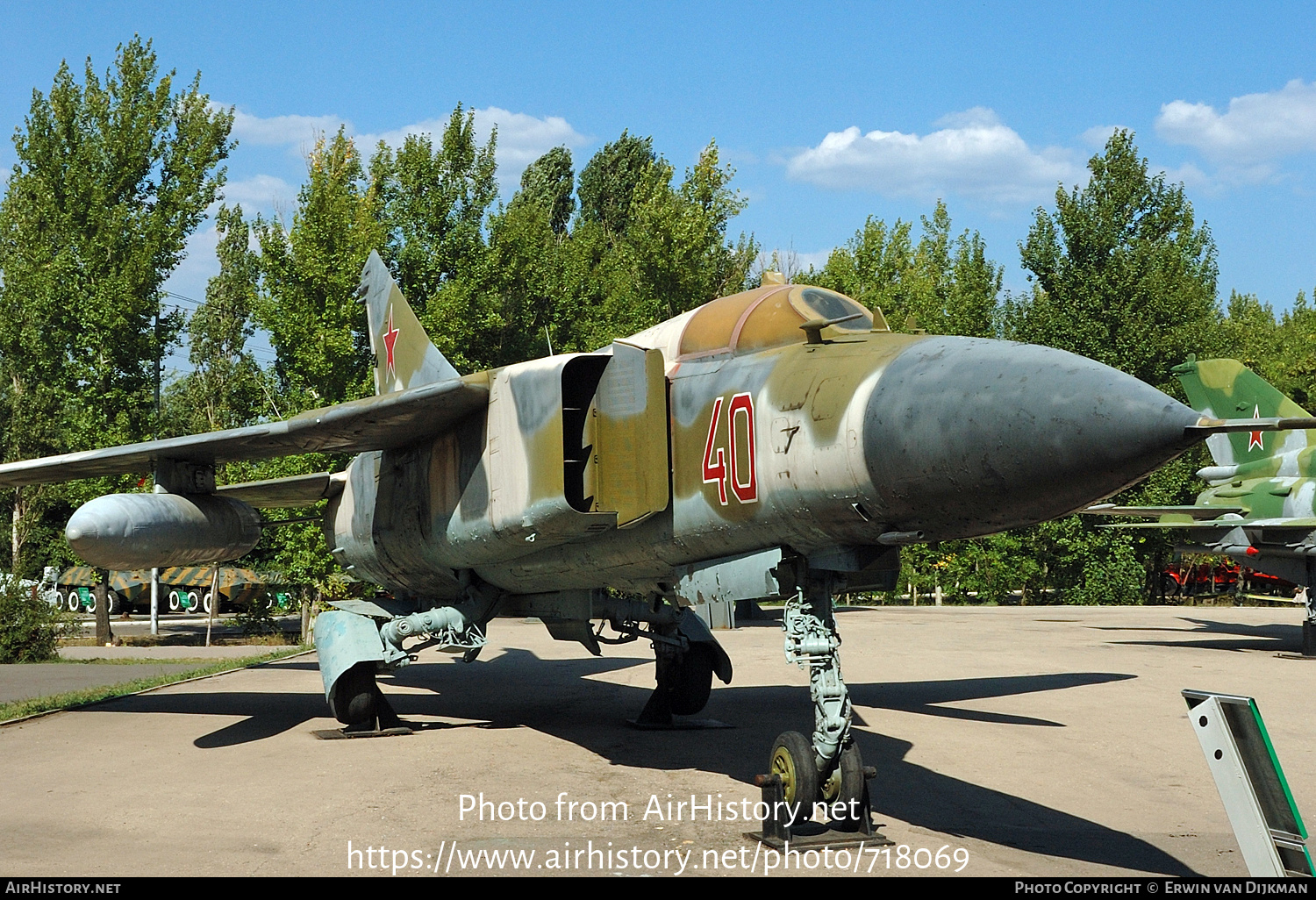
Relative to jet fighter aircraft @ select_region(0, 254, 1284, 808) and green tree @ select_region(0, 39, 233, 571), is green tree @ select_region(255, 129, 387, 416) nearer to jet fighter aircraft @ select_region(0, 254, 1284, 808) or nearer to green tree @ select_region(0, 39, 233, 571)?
green tree @ select_region(0, 39, 233, 571)

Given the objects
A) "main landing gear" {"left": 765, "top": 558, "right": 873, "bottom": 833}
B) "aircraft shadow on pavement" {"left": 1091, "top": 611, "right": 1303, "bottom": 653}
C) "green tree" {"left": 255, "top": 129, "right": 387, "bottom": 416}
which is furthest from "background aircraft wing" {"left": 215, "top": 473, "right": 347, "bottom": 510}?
"aircraft shadow on pavement" {"left": 1091, "top": 611, "right": 1303, "bottom": 653}

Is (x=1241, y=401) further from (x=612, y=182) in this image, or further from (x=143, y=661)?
(x=612, y=182)

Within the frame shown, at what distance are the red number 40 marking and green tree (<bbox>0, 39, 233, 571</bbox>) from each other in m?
22.5

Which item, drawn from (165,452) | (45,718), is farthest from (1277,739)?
(45,718)

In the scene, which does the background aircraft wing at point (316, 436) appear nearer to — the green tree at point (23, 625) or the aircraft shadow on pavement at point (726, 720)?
the aircraft shadow on pavement at point (726, 720)

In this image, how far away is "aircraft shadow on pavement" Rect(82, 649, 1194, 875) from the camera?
269 inches

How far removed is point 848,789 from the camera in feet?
21.2

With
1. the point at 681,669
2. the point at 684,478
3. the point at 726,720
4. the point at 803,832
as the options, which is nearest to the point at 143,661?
the point at 681,669

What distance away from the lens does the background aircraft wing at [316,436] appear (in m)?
9.05

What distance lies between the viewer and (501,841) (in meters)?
6.63

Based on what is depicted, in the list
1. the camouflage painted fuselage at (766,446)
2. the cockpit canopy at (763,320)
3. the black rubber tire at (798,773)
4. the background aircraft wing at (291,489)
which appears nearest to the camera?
the camouflage painted fuselage at (766,446)

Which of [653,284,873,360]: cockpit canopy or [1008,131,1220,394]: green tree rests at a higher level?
[1008,131,1220,394]: green tree

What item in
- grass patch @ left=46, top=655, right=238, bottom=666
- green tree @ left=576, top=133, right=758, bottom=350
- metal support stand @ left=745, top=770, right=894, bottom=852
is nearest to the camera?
metal support stand @ left=745, top=770, right=894, bottom=852

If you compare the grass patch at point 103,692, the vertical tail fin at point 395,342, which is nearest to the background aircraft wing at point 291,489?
the vertical tail fin at point 395,342
